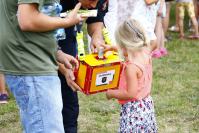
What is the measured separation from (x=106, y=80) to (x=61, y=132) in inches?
24.2

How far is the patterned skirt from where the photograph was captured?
3.39m

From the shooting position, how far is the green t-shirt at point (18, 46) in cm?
254

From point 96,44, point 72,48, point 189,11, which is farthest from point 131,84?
point 189,11

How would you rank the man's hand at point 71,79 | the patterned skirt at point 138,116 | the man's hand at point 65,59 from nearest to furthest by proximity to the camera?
the man's hand at point 65,59 → the man's hand at point 71,79 → the patterned skirt at point 138,116

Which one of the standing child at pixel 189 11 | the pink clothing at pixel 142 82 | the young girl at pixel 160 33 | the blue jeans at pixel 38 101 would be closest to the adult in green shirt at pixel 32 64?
the blue jeans at pixel 38 101

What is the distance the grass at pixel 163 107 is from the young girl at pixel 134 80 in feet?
3.64

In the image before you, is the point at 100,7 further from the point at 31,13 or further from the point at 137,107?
the point at 31,13

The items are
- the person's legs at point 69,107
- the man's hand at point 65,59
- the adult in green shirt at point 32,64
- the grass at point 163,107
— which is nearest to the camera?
the adult in green shirt at point 32,64

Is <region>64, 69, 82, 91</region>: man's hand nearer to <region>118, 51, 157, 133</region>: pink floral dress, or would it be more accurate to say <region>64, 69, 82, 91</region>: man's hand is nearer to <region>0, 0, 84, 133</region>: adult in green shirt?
<region>118, 51, 157, 133</region>: pink floral dress

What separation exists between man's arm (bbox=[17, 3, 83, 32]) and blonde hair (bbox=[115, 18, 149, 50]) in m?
0.77

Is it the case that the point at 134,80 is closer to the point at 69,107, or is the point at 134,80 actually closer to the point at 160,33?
the point at 69,107

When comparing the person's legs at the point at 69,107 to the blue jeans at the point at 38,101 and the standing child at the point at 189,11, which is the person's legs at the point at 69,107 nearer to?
the blue jeans at the point at 38,101

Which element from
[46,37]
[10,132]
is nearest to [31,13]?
[46,37]

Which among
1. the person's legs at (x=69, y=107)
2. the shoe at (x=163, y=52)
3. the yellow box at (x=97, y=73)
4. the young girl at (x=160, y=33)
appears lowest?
the shoe at (x=163, y=52)
